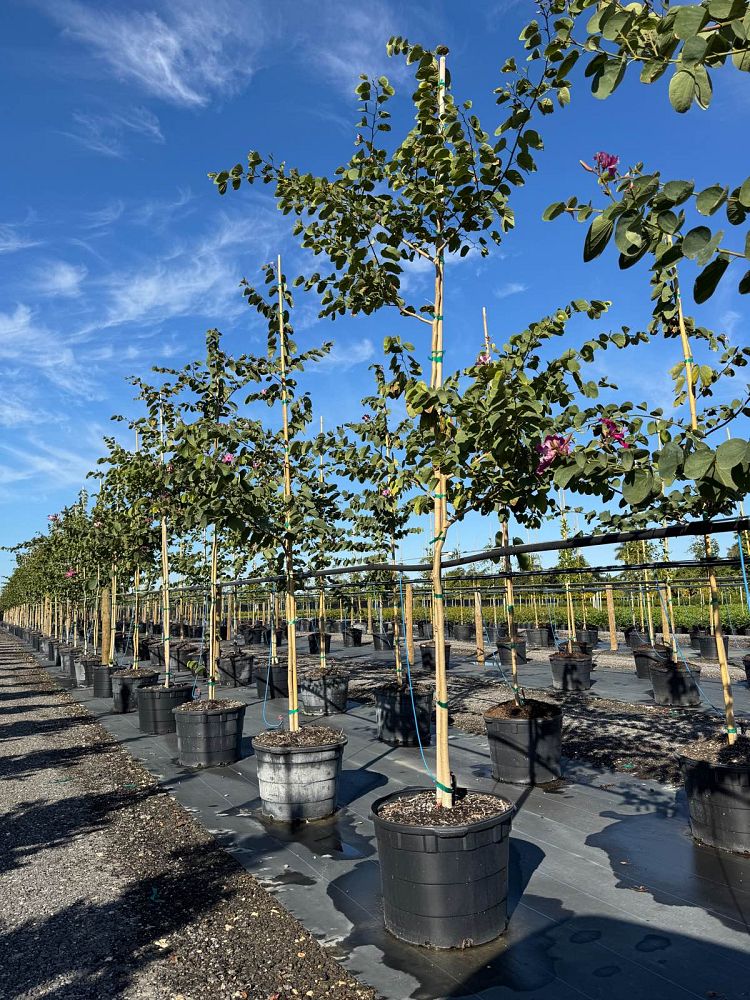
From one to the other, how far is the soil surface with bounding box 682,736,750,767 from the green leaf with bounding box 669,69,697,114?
4.03m

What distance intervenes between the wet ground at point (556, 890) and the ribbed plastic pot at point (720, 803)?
11 centimetres

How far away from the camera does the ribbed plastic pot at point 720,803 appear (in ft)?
13.1

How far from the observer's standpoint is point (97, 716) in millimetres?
10711

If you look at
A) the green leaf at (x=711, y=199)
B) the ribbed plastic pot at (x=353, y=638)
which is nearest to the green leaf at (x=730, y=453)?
the green leaf at (x=711, y=199)

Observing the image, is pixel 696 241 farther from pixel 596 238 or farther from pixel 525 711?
pixel 525 711

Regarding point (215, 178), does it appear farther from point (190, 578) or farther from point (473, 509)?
point (190, 578)

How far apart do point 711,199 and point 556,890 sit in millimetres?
3684

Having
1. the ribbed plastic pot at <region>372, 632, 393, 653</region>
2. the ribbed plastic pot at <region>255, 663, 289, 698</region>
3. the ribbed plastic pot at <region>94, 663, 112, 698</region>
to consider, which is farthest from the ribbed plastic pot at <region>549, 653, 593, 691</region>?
the ribbed plastic pot at <region>372, 632, 393, 653</region>

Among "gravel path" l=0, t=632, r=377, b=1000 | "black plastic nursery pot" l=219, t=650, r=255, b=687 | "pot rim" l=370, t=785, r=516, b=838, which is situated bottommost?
"gravel path" l=0, t=632, r=377, b=1000

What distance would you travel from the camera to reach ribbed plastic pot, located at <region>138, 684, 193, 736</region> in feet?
28.8

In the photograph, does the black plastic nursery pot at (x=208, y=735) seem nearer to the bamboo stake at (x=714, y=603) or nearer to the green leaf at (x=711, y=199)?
the bamboo stake at (x=714, y=603)

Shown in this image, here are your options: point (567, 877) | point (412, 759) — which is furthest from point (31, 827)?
point (567, 877)

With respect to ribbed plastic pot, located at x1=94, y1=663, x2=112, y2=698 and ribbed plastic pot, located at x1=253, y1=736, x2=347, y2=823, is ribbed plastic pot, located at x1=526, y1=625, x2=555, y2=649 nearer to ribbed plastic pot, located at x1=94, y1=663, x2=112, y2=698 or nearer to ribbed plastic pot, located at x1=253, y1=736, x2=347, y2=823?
ribbed plastic pot, located at x1=94, y1=663, x2=112, y2=698

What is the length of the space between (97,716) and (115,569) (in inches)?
104
